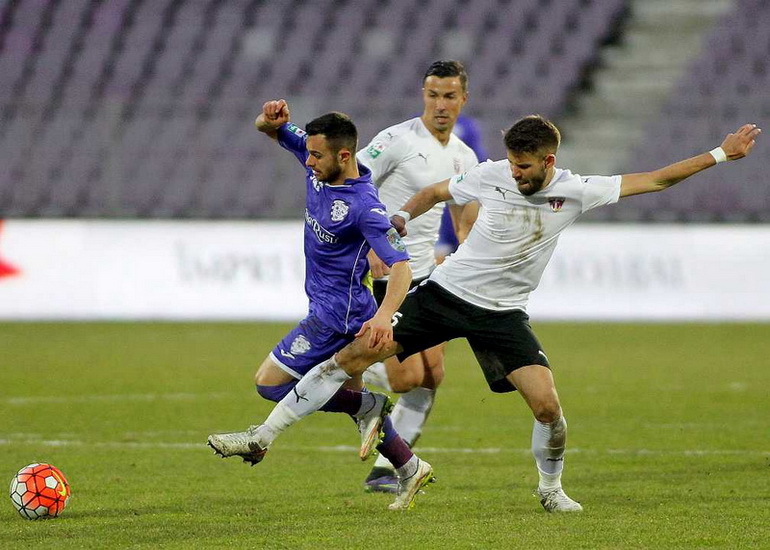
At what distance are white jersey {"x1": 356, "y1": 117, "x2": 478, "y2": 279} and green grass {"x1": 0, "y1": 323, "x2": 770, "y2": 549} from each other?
48.4 inches

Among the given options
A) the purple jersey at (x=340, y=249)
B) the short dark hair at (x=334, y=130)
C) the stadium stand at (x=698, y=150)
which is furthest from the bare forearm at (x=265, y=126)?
the stadium stand at (x=698, y=150)

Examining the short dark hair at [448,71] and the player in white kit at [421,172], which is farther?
the short dark hair at [448,71]

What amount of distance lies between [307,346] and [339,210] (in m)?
0.66

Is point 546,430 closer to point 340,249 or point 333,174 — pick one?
point 340,249

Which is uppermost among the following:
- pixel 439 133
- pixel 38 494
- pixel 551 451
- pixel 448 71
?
pixel 448 71

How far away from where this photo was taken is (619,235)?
16.3m

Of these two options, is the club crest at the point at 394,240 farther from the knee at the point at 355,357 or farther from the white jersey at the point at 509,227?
the white jersey at the point at 509,227

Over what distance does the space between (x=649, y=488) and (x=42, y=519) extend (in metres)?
2.93

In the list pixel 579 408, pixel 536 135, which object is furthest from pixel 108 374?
pixel 536 135

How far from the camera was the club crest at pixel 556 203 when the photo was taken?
608 cm

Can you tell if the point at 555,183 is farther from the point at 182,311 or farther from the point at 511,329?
the point at 182,311

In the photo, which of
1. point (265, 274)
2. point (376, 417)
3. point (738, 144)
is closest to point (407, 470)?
point (376, 417)

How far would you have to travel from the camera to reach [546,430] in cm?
Result: 609

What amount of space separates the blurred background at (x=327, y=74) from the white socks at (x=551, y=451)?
1273 centimetres
